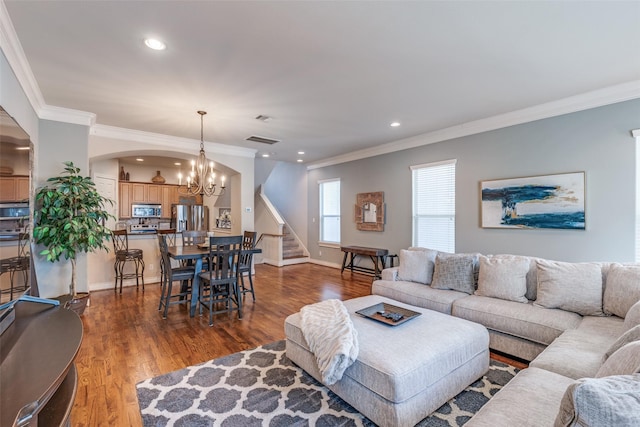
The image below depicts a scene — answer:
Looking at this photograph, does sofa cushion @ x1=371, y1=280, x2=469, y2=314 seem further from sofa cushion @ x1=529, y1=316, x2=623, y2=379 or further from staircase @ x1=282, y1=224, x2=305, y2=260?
staircase @ x1=282, y1=224, x2=305, y2=260

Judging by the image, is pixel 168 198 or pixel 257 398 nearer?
pixel 257 398

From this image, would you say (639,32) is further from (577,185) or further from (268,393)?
(268,393)

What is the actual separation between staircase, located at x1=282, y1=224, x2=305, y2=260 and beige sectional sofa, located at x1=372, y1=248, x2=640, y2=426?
13.7 feet

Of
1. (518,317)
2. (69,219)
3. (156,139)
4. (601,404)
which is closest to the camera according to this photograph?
(601,404)

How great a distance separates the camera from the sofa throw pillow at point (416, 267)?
3.85m

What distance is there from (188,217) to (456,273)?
7205 millimetres

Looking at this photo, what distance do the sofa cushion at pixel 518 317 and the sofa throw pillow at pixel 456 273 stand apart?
31 centimetres

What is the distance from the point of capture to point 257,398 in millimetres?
2141

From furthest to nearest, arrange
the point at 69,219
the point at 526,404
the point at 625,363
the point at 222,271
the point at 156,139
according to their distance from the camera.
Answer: the point at 156,139
the point at 222,271
the point at 69,219
the point at 526,404
the point at 625,363

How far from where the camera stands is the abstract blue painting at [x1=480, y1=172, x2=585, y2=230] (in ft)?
11.8

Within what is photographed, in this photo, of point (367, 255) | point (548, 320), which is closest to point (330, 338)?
point (548, 320)

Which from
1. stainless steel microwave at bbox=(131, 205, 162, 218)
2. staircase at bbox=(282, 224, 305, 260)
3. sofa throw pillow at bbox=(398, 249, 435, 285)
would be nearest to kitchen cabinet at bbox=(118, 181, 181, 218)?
stainless steel microwave at bbox=(131, 205, 162, 218)

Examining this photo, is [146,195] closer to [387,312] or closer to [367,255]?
[367,255]

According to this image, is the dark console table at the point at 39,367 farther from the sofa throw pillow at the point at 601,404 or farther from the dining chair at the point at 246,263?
the dining chair at the point at 246,263
